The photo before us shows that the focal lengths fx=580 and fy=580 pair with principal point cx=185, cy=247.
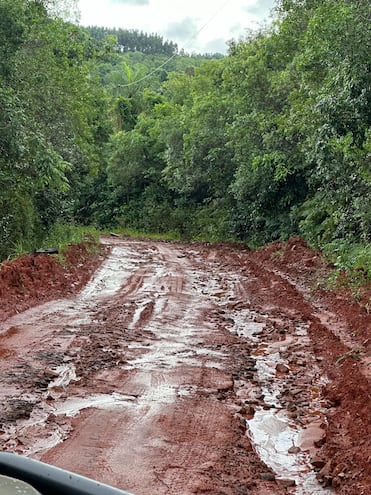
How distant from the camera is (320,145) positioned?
13992 millimetres

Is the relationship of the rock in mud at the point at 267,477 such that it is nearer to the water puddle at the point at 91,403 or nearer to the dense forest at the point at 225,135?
the water puddle at the point at 91,403

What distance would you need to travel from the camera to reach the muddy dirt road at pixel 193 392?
4.29 m

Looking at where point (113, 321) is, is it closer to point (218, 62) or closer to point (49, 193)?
point (49, 193)

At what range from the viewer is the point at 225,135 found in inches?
955

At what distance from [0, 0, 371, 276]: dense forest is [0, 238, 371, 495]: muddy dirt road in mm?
4378

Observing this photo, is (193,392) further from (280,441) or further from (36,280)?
(36,280)

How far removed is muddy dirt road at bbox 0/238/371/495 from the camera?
4.29m

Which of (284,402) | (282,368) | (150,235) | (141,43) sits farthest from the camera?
(141,43)

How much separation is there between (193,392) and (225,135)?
19375mm

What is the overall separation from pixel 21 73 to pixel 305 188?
34.6 feet

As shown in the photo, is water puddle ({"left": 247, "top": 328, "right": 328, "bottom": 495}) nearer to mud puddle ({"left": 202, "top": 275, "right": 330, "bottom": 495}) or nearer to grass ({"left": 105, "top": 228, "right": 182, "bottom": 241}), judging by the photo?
mud puddle ({"left": 202, "top": 275, "right": 330, "bottom": 495})

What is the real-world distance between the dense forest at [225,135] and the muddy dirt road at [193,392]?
4378 mm

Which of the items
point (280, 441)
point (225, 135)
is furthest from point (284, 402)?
point (225, 135)

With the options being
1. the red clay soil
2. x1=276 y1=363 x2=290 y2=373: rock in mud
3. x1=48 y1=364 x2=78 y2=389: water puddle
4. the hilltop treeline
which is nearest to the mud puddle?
x1=276 y1=363 x2=290 y2=373: rock in mud
